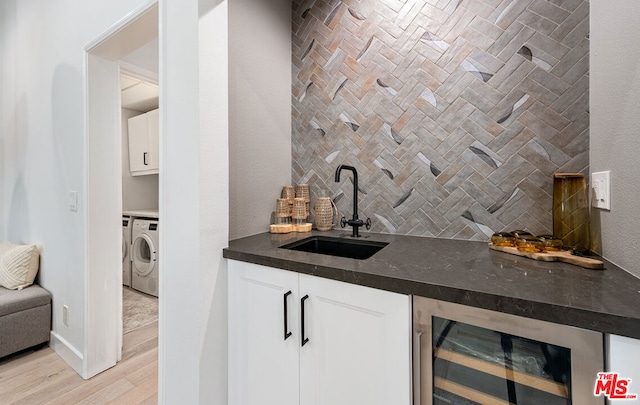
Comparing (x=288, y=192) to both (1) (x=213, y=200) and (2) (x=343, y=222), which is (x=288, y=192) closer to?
(2) (x=343, y=222)

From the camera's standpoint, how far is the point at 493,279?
797 mm

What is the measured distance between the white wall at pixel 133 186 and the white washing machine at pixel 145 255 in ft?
2.38

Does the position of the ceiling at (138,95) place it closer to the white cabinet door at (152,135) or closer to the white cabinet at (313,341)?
the white cabinet door at (152,135)

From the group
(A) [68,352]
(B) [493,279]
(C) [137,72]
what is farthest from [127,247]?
(B) [493,279]

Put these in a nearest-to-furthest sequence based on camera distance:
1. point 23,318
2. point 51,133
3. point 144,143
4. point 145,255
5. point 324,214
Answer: point 324,214 < point 23,318 < point 51,133 < point 145,255 < point 144,143

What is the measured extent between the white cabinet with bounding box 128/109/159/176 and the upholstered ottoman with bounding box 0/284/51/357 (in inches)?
73.0

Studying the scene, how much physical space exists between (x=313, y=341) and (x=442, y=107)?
126 cm

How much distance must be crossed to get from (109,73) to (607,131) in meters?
2.75

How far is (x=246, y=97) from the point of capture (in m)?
1.56

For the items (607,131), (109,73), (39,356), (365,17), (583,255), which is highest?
(365,17)

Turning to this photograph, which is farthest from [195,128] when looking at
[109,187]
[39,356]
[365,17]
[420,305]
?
[39,356]

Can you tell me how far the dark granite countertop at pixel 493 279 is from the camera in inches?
23.8

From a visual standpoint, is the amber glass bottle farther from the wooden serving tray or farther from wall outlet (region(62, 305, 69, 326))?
wall outlet (region(62, 305, 69, 326))

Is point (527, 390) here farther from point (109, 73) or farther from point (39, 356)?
point (39, 356)
